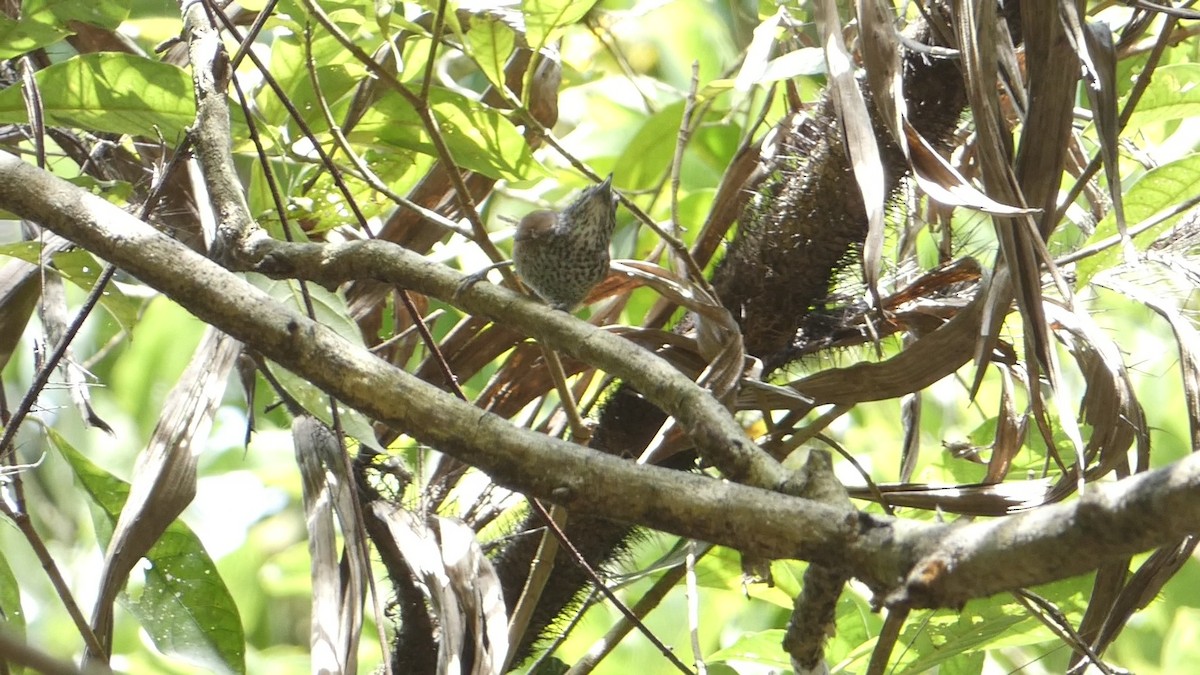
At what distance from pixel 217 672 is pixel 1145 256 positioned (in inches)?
56.3

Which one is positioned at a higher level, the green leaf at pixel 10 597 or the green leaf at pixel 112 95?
the green leaf at pixel 112 95

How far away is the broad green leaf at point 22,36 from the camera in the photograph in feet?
5.25

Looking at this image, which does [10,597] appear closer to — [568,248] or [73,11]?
[73,11]

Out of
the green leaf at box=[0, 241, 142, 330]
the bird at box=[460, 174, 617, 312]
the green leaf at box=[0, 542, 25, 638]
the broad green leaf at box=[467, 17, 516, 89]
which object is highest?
the broad green leaf at box=[467, 17, 516, 89]

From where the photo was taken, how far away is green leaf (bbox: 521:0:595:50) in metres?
1.49

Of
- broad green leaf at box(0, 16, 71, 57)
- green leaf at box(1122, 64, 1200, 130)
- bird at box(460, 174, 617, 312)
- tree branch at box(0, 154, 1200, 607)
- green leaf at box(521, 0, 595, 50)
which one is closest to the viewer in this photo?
tree branch at box(0, 154, 1200, 607)

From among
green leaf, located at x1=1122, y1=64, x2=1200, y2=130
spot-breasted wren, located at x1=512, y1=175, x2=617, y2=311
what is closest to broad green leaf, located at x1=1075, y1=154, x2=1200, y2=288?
green leaf, located at x1=1122, y1=64, x2=1200, y2=130

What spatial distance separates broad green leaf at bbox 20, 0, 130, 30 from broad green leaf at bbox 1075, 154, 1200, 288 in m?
1.48

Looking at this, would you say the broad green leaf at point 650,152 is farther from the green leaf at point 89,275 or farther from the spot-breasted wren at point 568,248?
the green leaf at point 89,275

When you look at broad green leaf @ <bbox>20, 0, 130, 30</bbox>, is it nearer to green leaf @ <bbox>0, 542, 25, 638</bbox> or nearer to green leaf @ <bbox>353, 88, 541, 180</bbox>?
green leaf @ <bbox>353, 88, 541, 180</bbox>

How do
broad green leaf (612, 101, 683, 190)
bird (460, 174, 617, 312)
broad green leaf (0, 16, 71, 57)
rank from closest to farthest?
broad green leaf (0, 16, 71, 57) → bird (460, 174, 617, 312) → broad green leaf (612, 101, 683, 190)

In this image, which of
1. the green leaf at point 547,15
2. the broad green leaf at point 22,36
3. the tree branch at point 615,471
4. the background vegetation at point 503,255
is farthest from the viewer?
the broad green leaf at point 22,36

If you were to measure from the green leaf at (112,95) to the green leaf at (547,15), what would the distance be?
506 mm

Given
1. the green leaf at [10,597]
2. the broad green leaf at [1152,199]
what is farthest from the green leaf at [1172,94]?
the green leaf at [10,597]
